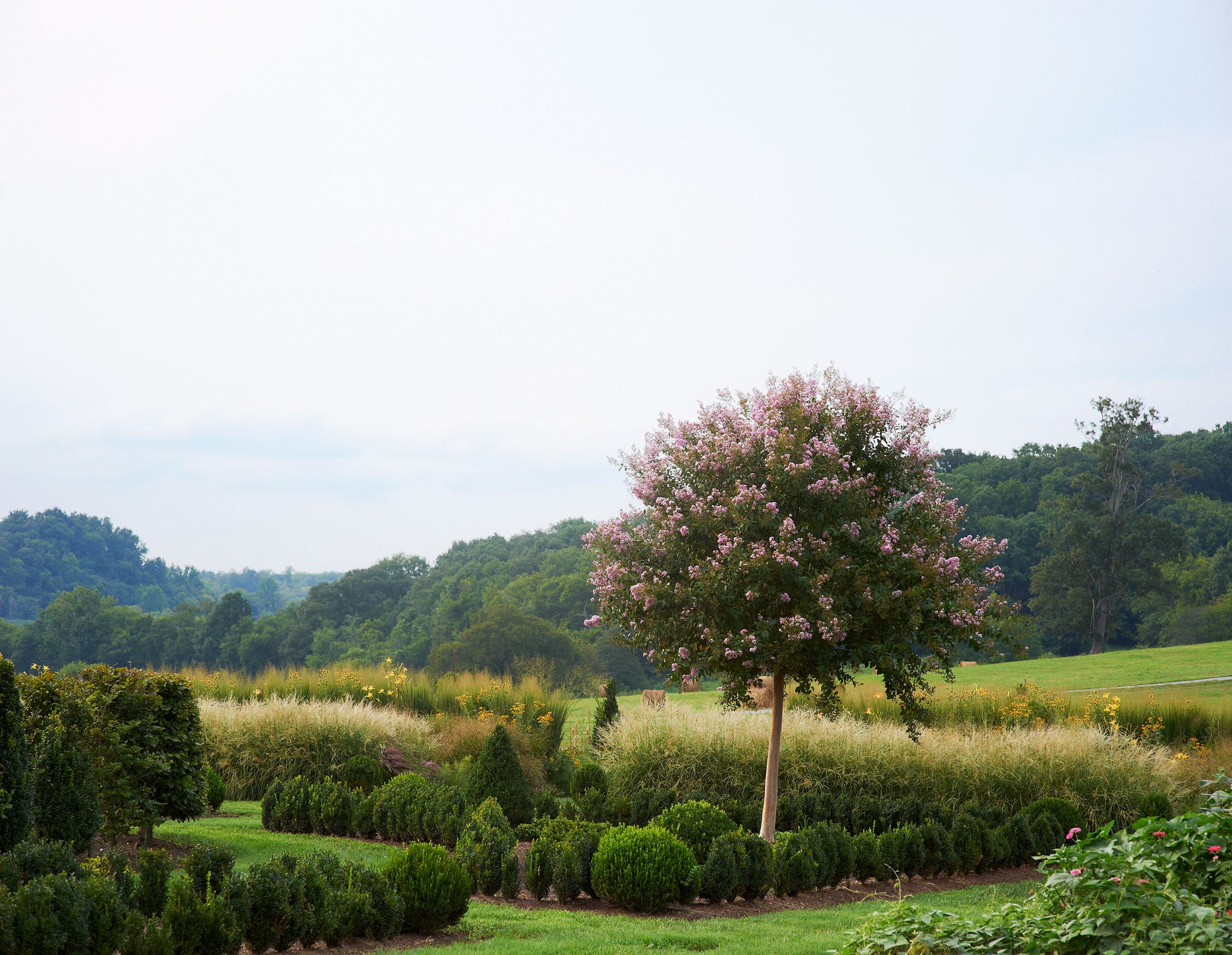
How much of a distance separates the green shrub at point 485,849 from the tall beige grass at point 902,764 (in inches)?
144

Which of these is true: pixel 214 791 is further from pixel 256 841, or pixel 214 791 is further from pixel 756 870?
pixel 756 870

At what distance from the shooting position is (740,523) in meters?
7.49

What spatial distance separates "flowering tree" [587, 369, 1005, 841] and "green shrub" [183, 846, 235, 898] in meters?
3.22

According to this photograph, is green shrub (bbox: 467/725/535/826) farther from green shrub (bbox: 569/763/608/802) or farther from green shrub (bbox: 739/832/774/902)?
green shrub (bbox: 739/832/774/902)

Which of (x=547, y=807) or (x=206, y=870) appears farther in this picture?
(x=547, y=807)

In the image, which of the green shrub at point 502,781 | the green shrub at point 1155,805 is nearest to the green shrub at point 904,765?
the green shrub at point 1155,805

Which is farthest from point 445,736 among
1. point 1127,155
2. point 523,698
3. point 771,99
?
point 1127,155

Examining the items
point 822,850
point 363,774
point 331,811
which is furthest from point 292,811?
point 822,850

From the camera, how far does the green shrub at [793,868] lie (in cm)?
722

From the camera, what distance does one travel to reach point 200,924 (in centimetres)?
475

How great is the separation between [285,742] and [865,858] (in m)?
7.92

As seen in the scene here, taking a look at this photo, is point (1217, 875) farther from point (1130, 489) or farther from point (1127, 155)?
point (1130, 489)

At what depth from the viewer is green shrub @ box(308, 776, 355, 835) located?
9320 millimetres

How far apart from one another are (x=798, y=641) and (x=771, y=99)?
781 cm
